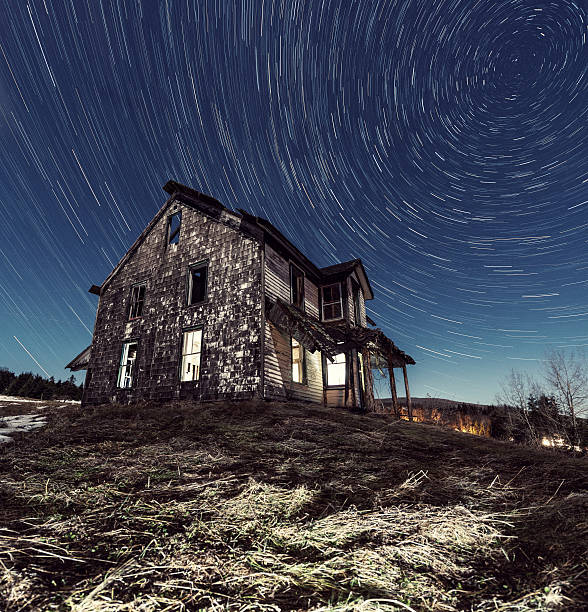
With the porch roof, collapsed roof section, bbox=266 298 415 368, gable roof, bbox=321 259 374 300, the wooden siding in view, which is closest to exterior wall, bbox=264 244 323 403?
the wooden siding

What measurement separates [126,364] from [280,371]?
25.0 ft

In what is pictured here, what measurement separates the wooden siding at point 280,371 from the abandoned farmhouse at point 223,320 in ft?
0.14

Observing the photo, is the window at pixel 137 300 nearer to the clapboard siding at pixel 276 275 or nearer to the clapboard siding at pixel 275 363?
the clapboard siding at pixel 276 275

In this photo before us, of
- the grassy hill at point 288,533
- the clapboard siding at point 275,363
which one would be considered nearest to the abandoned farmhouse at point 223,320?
Result: the clapboard siding at point 275,363

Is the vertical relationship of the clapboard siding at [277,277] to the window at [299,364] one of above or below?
above

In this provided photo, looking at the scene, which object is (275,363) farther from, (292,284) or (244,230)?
(244,230)

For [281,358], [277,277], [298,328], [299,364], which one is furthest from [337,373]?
[277,277]

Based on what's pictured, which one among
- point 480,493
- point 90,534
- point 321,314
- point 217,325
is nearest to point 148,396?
point 217,325

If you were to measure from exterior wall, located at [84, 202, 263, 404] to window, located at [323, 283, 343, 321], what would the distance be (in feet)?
17.4

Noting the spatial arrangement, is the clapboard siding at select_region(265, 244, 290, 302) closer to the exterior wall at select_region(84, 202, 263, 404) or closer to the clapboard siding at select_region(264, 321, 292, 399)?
the exterior wall at select_region(84, 202, 263, 404)

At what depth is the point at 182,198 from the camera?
601 inches

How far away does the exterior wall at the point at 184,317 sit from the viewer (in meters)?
11.4

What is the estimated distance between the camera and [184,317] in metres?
13.1

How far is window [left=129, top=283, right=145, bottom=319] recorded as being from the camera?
15.1 meters
